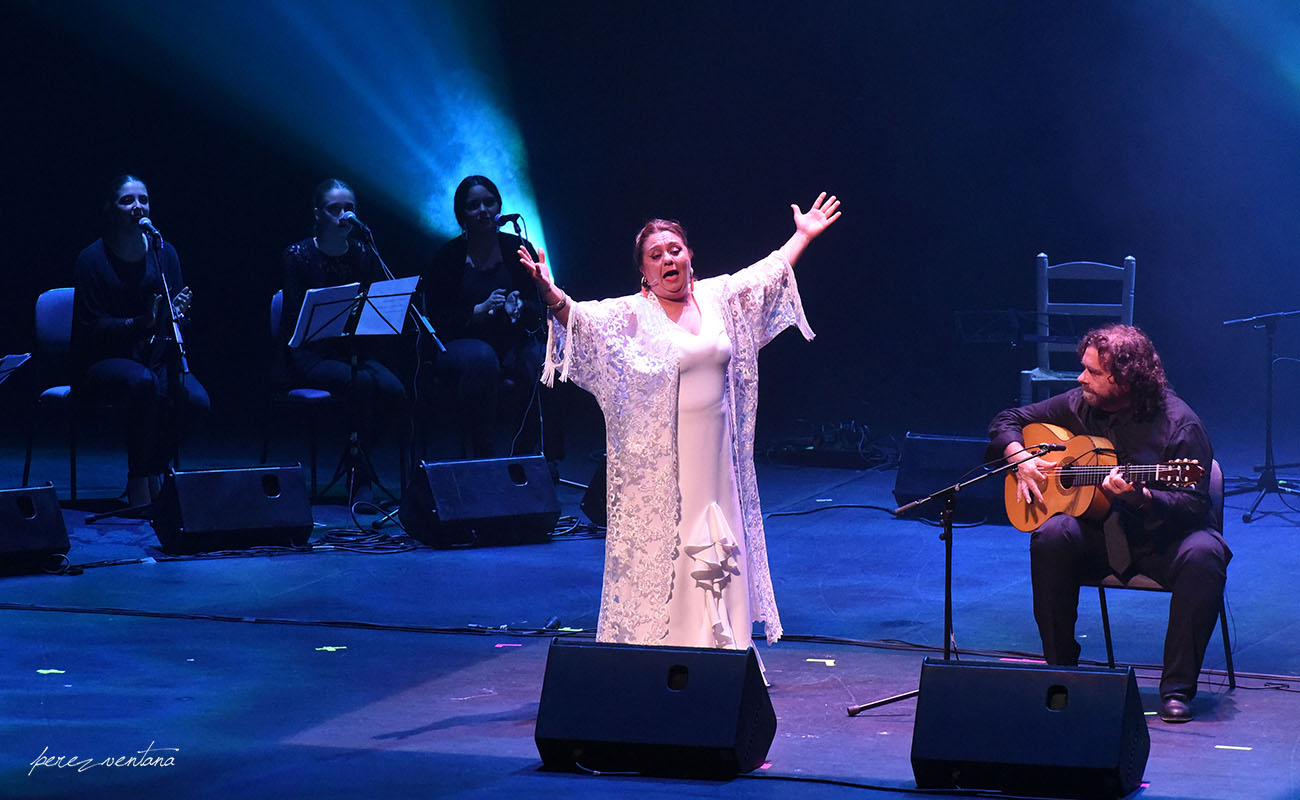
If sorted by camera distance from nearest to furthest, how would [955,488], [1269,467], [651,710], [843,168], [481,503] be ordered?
1. [651,710]
2. [955,488]
3. [481,503]
4. [1269,467]
5. [843,168]

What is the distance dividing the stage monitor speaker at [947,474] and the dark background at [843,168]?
2.77m

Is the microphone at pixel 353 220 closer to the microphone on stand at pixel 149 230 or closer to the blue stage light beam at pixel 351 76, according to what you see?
the microphone on stand at pixel 149 230

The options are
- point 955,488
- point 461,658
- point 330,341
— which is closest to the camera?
point 955,488

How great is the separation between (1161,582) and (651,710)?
5.43 feet

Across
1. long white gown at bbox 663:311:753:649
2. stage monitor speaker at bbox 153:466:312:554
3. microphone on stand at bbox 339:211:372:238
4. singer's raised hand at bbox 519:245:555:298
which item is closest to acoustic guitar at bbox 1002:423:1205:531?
long white gown at bbox 663:311:753:649

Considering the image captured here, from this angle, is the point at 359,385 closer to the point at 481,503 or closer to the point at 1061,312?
the point at 481,503

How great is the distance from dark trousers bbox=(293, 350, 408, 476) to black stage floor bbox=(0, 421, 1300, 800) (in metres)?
0.50

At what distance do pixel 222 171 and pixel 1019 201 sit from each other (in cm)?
522

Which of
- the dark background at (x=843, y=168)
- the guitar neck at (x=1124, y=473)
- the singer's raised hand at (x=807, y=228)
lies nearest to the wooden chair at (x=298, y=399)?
the dark background at (x=843, y=168)

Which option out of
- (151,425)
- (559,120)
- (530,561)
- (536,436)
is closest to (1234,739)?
(530,561)

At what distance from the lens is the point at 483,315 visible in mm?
7680

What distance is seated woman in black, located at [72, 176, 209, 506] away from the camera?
7406 millimetres

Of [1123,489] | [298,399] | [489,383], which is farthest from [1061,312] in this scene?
[1123,489]

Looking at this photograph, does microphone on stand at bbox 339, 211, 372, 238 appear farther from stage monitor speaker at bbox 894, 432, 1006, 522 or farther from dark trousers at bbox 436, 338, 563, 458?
stage monitor speaker at bbox 894, 432, 1006, 522
